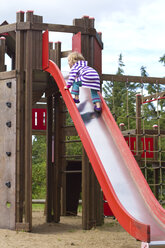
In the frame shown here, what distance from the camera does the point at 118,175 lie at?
6.68 m

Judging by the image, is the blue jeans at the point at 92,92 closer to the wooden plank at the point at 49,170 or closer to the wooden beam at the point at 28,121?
the wooden beam at the point at 28,121

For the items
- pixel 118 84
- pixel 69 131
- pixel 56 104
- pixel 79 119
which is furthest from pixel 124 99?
pixel 79 119

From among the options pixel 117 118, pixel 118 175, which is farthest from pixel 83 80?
pixel 117 118

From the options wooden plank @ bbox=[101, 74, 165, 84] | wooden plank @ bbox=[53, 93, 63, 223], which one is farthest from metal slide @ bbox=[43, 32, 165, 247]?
wooden plank @ bbox=[53, 93, 63, 223]

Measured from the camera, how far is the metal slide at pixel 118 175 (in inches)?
222

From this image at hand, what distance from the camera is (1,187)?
9062 millimetres

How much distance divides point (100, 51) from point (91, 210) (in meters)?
3.74

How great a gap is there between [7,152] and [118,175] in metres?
3.17

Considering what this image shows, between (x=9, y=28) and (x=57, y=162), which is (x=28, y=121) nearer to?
(x=57, y=162)

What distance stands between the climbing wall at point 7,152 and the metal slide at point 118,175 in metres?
1.43

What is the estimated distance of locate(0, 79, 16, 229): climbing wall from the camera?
351 inches

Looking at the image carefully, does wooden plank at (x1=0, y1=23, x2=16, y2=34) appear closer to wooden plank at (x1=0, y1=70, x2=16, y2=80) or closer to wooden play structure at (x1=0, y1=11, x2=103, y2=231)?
wooden play structure at (x1=0, y1=11, x2=103, y2=231)

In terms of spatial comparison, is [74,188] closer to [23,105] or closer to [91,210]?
[91,210]

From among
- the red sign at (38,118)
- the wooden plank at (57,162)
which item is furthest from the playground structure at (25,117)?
the red sign at (38,118)
